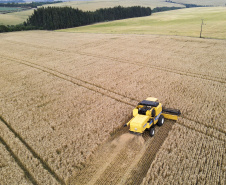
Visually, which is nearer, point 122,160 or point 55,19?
point 122,160

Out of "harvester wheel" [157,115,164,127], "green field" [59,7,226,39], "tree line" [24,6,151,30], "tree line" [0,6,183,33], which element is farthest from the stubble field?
"tree line" [24,6,151,30]

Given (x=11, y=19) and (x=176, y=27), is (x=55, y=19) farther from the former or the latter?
(x=176, y=27)

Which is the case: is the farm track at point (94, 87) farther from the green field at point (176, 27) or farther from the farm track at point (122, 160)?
the green field at point (176, 27)

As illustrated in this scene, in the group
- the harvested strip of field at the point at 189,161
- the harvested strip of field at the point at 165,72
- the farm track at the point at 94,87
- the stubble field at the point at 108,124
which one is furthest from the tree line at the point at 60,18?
the harvested strip of field at the point at 189,161

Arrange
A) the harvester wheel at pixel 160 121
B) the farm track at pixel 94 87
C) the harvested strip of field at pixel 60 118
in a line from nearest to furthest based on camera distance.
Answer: the harvested strip of field at pixel 60 118
the harvester wheel at pixel 160 121
the farm track at pixel 94 87

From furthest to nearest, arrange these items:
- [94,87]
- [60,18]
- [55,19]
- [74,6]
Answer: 1. [74,6]
2. [60,18]
3. [55,19]
4. [94,87]

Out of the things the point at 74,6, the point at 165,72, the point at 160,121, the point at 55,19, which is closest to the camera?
the point at 160,121

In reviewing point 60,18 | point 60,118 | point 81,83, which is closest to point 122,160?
point 60,118
